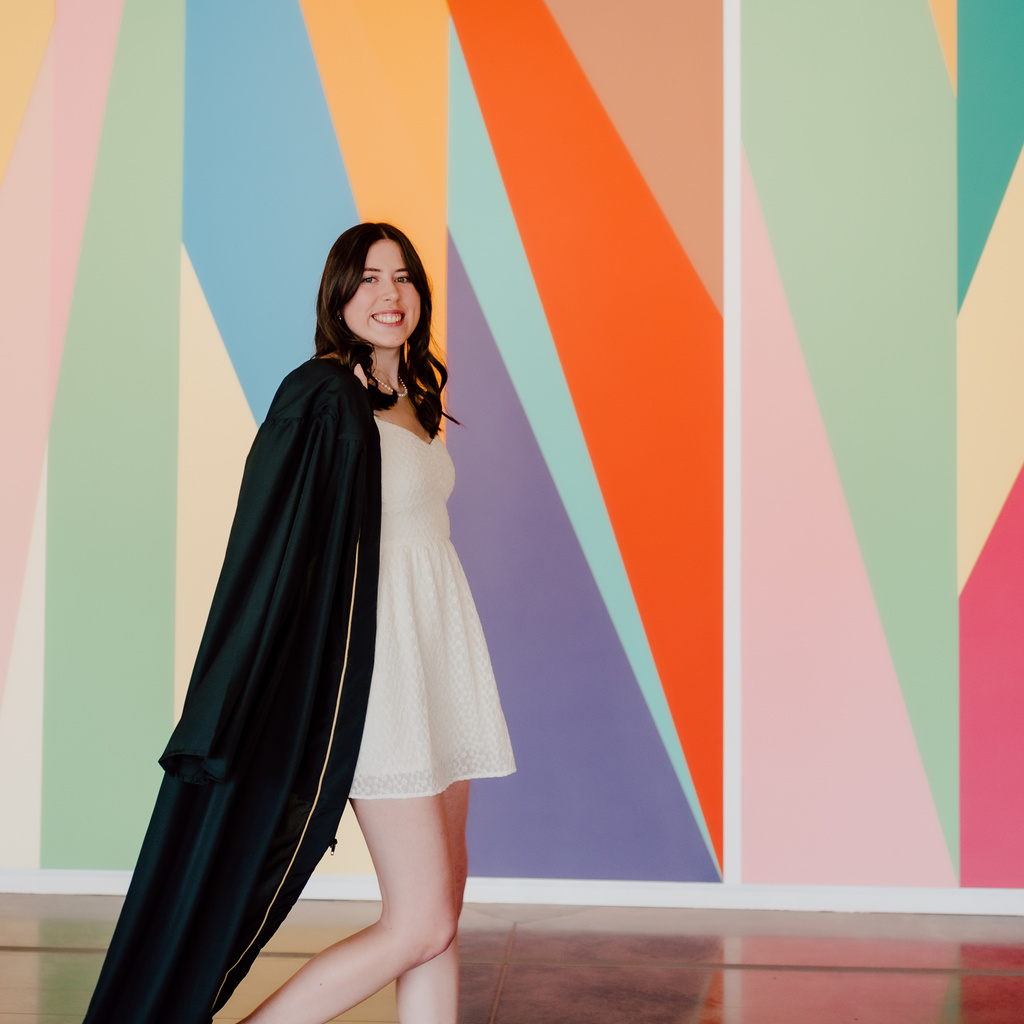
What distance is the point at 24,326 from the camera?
3150 mm

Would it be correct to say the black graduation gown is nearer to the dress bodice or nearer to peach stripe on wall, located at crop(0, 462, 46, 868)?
the dress bodice

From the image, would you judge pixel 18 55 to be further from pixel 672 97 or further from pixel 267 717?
pixel 267 717

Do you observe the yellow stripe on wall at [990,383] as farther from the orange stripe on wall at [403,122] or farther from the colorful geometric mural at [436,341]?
the orange stripe on wall at [403,122]

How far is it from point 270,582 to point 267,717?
8.5 inches

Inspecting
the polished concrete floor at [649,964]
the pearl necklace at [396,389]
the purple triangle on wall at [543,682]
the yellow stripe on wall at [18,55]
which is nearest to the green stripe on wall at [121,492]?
the yellow stripe on wall at [18,55]

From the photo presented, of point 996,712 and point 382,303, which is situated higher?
point 382,303

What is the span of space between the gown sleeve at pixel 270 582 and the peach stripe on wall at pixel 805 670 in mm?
1717

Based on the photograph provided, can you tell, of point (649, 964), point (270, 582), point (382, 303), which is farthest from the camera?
point (649, 964)

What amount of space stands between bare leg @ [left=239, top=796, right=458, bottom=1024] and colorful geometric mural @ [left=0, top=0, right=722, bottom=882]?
4.47 ft

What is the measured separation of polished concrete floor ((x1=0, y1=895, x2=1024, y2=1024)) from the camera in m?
2.32

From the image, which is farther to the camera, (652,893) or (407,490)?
(652,893)

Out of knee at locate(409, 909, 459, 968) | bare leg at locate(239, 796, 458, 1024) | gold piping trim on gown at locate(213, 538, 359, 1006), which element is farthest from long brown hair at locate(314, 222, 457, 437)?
knee at locate(409, 909, 459, 968)

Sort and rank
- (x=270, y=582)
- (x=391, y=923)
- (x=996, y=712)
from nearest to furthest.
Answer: (x=270, y=582), (x=391, y=923), (x=996, y=712)

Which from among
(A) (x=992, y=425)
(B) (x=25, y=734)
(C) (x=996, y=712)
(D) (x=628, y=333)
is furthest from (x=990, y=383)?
(B) (x=25, y=734)
